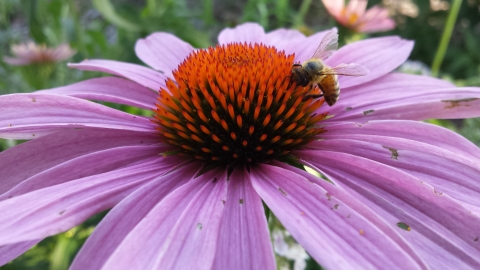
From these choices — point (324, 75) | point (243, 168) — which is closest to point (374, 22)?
point (324, 75)

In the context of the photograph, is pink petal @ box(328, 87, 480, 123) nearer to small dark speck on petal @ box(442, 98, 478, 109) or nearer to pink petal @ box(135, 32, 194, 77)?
small dark speck on petal @ box(442, 98, 478, 109)

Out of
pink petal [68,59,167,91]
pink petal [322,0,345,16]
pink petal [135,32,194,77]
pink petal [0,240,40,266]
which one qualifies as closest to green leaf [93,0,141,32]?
pink petal [135,32,194,77]

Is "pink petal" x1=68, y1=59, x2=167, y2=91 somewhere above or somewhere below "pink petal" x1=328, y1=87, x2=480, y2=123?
above

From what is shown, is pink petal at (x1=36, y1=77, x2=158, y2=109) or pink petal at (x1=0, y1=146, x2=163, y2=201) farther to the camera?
pink petal at (x1=36, y1=77, x2=158, y2=109)

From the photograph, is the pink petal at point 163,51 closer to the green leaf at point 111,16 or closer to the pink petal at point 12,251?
the green leaf at point 111,16

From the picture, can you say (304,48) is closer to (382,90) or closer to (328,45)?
(328,45)
